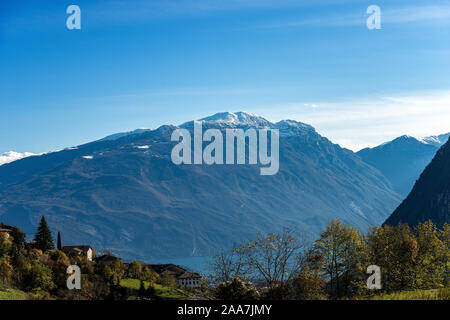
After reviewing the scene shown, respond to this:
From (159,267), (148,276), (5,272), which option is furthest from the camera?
(159,267)

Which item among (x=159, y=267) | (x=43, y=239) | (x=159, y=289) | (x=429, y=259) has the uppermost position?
(x=43, y=239)

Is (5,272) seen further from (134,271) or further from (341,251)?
(134,271)

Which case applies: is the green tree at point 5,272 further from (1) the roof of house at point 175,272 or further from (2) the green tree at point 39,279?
(1) the roof of house at point 175,272

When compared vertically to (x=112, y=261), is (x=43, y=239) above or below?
above

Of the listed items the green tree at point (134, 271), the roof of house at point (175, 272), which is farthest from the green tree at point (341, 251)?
the roof of house at point (175, 272)

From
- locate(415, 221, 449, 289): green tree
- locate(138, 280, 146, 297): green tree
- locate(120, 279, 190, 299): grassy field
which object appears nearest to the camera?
locate(415, 221, 449, 289): green tree

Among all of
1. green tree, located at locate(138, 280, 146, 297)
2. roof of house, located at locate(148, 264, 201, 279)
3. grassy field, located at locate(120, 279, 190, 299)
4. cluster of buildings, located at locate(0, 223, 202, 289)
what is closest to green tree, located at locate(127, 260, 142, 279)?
grassy field, located at locate(120, 279, 190, 299)

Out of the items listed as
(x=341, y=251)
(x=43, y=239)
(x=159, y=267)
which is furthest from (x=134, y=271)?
(x=341, y=251)

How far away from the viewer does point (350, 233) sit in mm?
49688

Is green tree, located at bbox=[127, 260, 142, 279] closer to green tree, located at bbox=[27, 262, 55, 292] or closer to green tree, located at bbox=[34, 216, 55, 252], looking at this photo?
green tree, located at bbox=[34, 216, 55, 252]

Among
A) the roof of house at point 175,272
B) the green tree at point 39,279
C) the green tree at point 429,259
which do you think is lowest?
the roof of house at point 175,272

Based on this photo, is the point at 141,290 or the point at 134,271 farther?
the point at 134,271

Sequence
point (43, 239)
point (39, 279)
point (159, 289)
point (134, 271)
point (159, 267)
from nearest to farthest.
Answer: point (39, 279) < point (43, 239) < point (159, 289) < point (134, 271) < point (159, 267)
